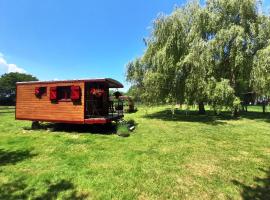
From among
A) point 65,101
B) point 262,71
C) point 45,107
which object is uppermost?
point 262,71

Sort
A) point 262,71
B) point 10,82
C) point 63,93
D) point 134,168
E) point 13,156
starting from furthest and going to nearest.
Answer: point 10,82 → point 262,71 → point 63,93 → point 13,156 → point 134,168

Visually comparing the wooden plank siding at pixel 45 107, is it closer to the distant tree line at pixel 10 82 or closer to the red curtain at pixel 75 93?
the red curtain at pixel 75 93

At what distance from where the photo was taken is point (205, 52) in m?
18.5

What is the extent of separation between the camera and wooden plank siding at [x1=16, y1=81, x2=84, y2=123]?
12836 mm

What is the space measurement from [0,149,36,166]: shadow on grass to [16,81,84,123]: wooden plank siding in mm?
4106

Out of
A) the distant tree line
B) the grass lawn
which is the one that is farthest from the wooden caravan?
the distant tree line

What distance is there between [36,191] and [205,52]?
52.8 ft

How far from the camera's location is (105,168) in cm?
715

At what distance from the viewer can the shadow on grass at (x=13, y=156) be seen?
25.9 feet

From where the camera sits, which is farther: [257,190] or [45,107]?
[45,107]

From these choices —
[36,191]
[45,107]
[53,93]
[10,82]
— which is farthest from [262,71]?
[10,82]

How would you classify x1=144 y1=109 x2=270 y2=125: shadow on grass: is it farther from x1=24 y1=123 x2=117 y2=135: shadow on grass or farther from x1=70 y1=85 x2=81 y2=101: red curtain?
x1=70 y1=85 x2=81 y2=101: red curtain

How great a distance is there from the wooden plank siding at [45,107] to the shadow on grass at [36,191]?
6681 mm

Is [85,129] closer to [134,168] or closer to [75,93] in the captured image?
[75,93]
